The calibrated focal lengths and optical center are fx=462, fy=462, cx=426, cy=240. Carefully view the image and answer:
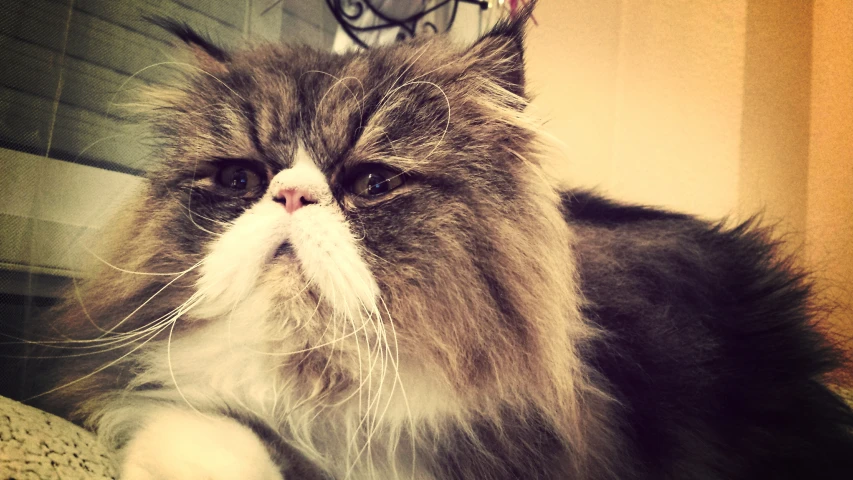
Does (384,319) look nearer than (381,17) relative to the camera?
Yes

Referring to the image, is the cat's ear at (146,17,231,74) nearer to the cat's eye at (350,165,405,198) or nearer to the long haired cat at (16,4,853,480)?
the long haired cat at (16,4,853,480)

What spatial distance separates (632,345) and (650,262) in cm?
24

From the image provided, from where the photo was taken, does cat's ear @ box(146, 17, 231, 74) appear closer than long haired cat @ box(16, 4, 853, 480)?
No

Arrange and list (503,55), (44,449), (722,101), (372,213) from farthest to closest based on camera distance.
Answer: (722,101), (503,55), (372,213), (44,449)

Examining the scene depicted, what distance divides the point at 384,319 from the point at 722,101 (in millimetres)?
1179

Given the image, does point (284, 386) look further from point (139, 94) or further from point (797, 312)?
point (797, 312)

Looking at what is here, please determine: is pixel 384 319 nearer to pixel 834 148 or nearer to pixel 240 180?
pixel 240 180

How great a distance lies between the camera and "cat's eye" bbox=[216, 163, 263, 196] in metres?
0.74

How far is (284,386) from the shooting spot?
2.20 ft

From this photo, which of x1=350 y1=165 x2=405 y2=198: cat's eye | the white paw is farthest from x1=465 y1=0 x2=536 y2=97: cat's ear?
the white paw

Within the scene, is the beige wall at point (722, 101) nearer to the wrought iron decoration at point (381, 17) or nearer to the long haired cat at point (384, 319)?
the wrought iron decoration at point (381, 17)

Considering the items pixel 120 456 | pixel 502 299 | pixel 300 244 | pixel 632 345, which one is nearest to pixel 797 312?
pixel 632 345

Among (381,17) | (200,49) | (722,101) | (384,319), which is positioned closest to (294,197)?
(384,319)

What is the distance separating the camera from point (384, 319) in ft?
2.10
